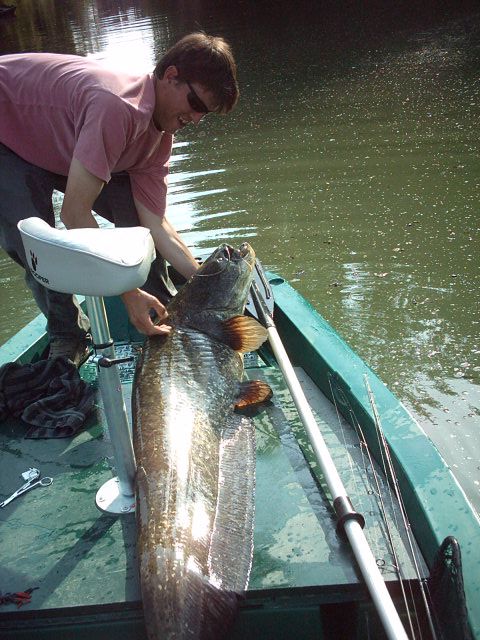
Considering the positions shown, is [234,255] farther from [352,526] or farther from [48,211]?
[352,526]

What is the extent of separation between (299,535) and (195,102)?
211cm

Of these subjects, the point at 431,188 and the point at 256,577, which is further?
the point at 431,188

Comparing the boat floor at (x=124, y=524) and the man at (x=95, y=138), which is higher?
the man at (x=95, y=138)

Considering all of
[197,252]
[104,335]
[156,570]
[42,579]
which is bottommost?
[197,252]

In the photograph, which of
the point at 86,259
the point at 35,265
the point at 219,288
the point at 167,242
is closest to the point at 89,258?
the point at 86,259

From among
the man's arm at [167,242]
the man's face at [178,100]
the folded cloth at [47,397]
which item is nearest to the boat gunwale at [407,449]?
the man's arm at [167,242]

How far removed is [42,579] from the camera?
2.47 meters

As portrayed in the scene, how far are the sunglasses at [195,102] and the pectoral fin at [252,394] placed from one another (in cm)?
137

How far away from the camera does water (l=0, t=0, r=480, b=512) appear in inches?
199

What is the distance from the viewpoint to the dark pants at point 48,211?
154 inches

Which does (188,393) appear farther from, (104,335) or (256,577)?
(256,577)

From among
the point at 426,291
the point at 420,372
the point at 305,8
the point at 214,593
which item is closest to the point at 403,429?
the point at 214,593

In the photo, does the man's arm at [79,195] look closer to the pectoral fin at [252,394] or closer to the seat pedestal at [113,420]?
the seat pedestal at [113,420]

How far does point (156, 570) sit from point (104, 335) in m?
0.85
